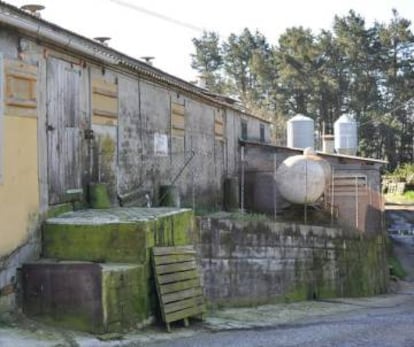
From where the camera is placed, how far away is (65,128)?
12367mm

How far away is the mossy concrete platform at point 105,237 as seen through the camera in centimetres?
1071

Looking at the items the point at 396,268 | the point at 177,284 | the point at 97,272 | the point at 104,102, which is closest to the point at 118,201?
the point at 104,102

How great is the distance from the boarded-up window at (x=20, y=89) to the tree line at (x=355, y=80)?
138ft

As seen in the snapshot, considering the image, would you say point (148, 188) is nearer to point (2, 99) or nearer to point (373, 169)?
point (2, 99)

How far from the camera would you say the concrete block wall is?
14.6 meters

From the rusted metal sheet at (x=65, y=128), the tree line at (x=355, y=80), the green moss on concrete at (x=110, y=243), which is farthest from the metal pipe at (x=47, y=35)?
the tree line at (x=355, y=80)

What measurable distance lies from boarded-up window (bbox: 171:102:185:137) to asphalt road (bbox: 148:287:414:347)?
698cm

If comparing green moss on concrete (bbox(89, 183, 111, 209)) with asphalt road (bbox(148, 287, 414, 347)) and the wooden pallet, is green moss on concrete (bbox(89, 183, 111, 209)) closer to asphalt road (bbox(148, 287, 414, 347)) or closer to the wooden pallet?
the wooden pallet

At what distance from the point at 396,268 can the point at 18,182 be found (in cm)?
1833

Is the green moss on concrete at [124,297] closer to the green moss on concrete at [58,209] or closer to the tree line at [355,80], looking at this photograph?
the green moss on concrete at [58,209]

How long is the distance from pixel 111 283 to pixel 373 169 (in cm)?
1976

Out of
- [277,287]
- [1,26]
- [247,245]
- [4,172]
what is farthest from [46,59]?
[277,287]

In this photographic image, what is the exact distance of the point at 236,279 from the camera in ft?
49.8

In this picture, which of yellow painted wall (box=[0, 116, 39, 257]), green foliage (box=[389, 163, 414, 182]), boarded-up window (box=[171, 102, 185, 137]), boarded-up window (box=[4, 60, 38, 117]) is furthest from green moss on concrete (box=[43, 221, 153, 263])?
green foliage (box=[389, 163, 414, 182])
